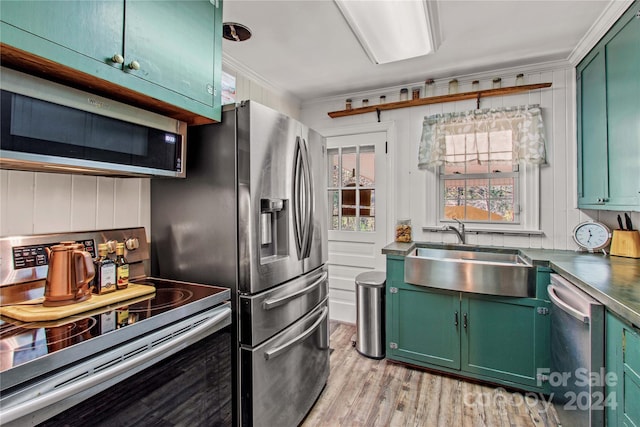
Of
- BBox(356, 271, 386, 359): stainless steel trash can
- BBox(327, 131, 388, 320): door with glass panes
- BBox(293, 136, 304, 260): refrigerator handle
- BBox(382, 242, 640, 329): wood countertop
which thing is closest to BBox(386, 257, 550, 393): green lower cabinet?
BBox(356, 271, 386, 359): stainless steel trash can

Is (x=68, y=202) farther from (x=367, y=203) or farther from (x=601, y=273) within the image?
(x=601, y=273)

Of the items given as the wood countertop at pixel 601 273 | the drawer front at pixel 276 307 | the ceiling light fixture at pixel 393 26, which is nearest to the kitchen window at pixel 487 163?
the wood countertop at pixel 601 273

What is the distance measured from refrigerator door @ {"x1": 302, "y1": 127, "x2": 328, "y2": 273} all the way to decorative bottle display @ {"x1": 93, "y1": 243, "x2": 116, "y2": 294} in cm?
95

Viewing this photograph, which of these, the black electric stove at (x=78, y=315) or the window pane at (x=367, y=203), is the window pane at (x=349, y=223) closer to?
the window pane at (x=367, y=203)

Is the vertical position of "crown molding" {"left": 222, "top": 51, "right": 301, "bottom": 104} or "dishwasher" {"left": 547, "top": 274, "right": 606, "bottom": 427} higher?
"crown molding" {"left": 222, "top": 51, "right": 301, "bottom": 104}

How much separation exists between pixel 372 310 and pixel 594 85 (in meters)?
2.30

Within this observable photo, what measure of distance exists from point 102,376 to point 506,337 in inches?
90.7

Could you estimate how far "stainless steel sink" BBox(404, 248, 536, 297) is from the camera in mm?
2082

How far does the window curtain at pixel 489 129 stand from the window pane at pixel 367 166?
481 millimetres

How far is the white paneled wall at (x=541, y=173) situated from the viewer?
8.32 feet

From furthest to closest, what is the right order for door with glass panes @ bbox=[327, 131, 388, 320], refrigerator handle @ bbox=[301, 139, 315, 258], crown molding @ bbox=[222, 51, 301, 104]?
door with glass panes @ bbox=[327, 131, 388, 320] < crown molding @ bbox=[222, 51, 301, 104] < refrigerator handle @ bbox=[301, 139, 315, 258]

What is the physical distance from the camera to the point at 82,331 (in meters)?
0.94

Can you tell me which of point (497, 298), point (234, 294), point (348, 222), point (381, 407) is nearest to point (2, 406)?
point (234, 294)

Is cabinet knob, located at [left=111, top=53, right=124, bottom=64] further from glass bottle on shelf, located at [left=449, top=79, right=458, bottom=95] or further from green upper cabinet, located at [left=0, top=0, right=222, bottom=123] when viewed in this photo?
glass bottle on shelf, located at [left=449, top=79, right=458, bottom=95]
